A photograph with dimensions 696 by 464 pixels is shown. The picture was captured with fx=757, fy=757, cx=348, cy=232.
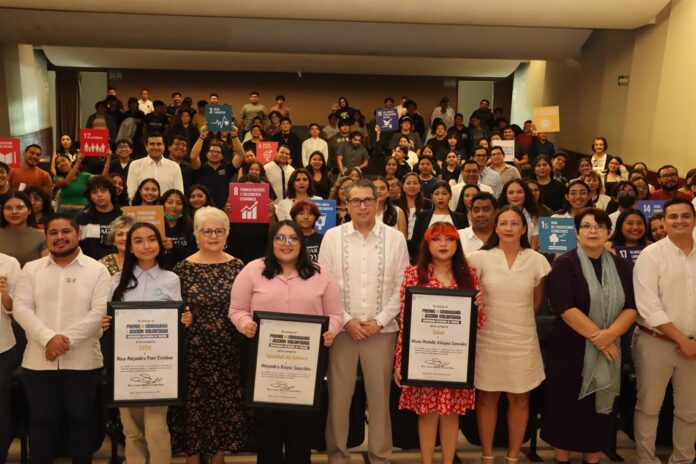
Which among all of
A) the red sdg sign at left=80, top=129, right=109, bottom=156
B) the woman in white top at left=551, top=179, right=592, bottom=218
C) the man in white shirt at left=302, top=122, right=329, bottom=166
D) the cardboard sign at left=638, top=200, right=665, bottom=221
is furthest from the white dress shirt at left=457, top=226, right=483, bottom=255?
the man in white shirt at left=302, top=122, right=329, bottom=166

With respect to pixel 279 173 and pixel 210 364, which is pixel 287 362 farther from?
pixel 279 173

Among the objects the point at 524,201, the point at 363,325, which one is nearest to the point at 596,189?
the point at 524,201

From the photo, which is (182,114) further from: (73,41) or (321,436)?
(321,436)

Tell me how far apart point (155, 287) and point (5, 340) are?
2.96 feet

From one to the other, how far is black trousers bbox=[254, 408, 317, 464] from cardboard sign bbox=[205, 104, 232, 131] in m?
5.61

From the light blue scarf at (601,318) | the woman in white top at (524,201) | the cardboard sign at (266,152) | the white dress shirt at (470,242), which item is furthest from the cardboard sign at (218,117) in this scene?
the light blue scarf at (601,318)

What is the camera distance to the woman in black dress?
4160 mm

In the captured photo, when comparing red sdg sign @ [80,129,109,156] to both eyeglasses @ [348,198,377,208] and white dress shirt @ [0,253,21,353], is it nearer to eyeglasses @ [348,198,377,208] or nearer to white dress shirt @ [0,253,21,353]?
white dress shirt @ [0,253,21,353]

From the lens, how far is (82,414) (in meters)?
4.10

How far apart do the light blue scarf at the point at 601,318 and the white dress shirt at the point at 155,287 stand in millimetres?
2314

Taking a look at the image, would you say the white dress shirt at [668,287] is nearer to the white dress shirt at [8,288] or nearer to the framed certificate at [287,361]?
the framed certificate at [287,361]

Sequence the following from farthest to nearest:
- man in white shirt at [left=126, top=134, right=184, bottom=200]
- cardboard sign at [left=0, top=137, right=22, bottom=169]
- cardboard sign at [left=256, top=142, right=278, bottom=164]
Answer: cardboard sign at [left=256, top=142, right=278, bottom=164], cardboard sign at [left=0, top=137, right=22, bottom=169], man in white shirt at [left=126, top=134, right=184, bottom=200]

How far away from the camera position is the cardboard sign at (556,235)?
19.7 ft

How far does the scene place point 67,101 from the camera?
60.2 feet
